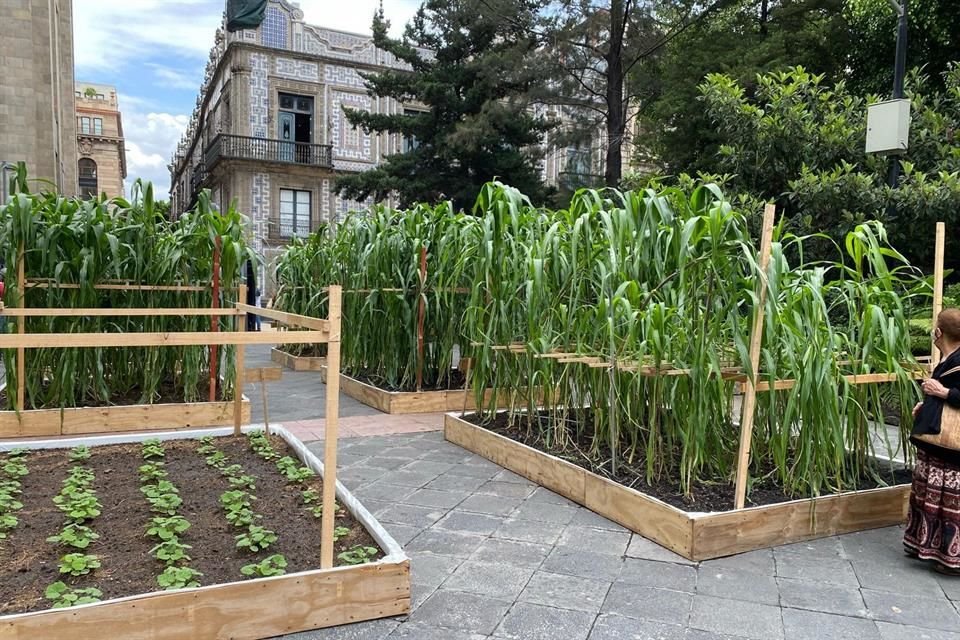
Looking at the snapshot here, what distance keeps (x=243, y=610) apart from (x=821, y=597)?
1.99 meters

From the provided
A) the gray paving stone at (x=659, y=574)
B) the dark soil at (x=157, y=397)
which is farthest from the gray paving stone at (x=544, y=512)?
the dark soil at (x=157, y=397)

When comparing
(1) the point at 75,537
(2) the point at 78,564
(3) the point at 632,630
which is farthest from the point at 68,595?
(3) the point at 632,630

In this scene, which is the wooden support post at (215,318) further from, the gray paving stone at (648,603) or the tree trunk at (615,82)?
the tree trunk at (615,82)

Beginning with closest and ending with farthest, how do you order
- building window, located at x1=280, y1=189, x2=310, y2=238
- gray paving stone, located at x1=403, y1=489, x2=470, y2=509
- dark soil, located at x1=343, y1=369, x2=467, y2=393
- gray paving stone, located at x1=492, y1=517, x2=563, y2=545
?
gray paving stone, located at x1=492, y1=517, x2=563, y2=545
gray paving stone, located at x1=403, y1=489, x2=470, y2=509
dark soil, located at x1=343, y1=369, x2=467, y2=393
building window, located at x1=280, y1=189, x2=310, y2=238

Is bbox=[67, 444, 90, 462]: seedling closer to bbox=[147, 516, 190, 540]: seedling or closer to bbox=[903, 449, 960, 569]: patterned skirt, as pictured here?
bbox=[147, 516, 190, 540]: seedling

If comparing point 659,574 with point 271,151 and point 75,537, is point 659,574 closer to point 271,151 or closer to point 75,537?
point 75,537

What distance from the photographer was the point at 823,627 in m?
2.21

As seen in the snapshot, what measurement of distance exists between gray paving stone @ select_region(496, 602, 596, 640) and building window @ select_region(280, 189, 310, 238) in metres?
20.0

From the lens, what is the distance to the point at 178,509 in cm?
274

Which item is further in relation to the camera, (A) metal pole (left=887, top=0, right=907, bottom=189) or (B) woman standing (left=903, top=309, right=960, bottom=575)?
(A) metal pole (left=887, top=0, right=907, bottom=189)

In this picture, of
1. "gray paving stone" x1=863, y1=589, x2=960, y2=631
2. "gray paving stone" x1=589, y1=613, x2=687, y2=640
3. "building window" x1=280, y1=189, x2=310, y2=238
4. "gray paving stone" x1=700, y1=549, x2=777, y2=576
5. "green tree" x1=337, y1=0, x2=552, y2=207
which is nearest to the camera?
"gray paving stone" x1=589, y1=613, x2=687, y2=640

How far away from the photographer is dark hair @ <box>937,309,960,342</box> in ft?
8.77

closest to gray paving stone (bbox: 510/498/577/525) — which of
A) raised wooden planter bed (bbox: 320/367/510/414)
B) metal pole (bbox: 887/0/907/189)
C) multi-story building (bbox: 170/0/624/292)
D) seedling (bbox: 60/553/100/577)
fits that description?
seedling (bbox: 60/553/100/577)

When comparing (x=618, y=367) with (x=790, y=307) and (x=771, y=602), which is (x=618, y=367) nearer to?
(x=790, y=307)
